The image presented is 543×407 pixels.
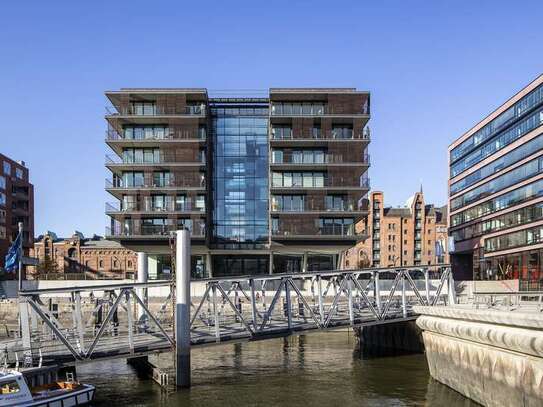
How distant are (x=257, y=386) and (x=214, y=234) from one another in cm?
3870

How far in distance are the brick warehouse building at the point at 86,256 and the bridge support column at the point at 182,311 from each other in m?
109

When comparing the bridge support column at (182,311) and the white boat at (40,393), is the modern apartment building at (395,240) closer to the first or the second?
the bridge support column at (182,311)

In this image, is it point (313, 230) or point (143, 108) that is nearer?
point (313, 230)

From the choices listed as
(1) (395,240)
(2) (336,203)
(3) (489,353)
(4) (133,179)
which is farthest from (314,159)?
(1) (395,240)

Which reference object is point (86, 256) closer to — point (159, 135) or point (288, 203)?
point (159, 135)

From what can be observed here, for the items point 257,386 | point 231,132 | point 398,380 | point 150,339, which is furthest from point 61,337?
point 231,132

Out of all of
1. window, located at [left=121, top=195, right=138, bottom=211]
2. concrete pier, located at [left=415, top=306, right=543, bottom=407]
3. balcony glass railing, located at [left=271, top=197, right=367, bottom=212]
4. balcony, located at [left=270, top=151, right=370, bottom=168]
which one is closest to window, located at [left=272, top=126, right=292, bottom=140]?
balcony, located at [left=270, top=151, right=370, bottom=168]

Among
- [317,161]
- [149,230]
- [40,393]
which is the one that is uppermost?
[317,161]

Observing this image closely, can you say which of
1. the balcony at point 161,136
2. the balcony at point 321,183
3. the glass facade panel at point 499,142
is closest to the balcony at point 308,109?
the balcony at point 321,183

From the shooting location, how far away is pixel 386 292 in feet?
216

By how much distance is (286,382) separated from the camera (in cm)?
3488

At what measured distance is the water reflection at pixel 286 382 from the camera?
98.7 feet

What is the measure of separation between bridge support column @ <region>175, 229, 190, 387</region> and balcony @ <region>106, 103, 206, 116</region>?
3791 centimetres

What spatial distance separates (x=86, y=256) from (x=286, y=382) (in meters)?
114
